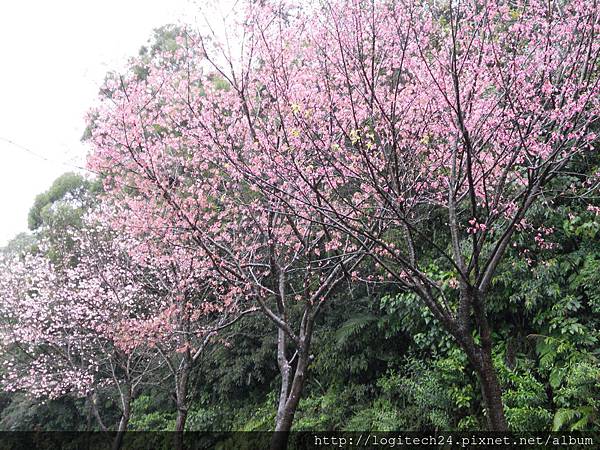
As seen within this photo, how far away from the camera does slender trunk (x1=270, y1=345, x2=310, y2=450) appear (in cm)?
472

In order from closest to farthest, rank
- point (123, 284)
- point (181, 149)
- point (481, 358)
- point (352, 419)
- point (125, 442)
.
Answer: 1. point (481, 358)
2. point (352, 419)
3. point (181, 149)
4. point (123, 284)
5. point (125, 442)

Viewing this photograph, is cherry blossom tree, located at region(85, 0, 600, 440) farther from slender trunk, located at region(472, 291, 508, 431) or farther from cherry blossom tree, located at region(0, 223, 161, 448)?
cherry blossom tree, located at region(0, 223, 161, 448)

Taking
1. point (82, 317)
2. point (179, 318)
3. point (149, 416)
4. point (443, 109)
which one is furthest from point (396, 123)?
point (149, 416)

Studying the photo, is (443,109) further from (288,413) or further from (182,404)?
(182,404)

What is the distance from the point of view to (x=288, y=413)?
4.82 metres

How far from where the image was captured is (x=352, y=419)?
6.27m

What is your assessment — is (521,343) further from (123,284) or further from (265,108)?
(123,284)

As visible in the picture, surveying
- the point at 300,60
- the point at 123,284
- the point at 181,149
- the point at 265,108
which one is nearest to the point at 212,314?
the point at 123,284

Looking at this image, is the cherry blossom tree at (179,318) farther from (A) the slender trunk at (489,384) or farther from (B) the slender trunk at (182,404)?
(A) the slender trunk at (489,384)

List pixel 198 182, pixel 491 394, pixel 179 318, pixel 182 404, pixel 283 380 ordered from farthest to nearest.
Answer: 1. pixel 179 318
2. pixel 182 404
3. pixel 198 182
4. pixel 283 380
5. pixel 491 394

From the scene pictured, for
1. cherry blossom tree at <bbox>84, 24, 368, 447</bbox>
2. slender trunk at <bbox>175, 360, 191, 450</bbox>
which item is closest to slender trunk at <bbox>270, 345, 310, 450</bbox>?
cherry blossom tree at <bbox>84, 24, 368, 447</bbox>

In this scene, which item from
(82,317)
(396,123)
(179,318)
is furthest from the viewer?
(82,317)

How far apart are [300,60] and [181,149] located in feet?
9.21

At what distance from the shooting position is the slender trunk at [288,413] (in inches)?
186
